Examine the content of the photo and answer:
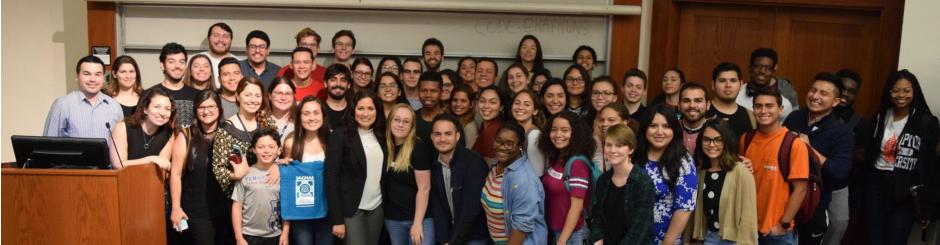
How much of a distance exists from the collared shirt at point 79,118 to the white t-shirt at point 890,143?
13.5 ft

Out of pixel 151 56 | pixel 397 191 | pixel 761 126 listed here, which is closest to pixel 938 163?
pixel 761 126

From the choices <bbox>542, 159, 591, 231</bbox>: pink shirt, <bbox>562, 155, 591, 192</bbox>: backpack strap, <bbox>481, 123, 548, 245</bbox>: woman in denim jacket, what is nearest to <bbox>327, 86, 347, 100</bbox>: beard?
<bbox>481, 123, 548, 245</bbox>: woman in denim jacket

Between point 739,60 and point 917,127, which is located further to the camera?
point 739,60

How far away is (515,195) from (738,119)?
1.32 meters

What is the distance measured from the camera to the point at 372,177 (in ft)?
13.4

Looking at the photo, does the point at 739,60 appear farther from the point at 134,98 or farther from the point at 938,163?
the point at 134,98

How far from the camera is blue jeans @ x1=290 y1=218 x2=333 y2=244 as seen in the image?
13.3ft

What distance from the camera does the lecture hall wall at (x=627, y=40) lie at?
18.5 ft

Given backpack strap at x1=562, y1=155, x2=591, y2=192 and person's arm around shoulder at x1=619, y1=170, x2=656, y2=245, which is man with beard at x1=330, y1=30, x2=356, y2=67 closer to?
backpack strap at x1=562, y1=155, x2=591, y2=192

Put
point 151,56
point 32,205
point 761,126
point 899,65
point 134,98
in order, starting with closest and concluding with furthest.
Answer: point 32,205 < point 761,126 < point 134,98 < point 899,65 < point 151,56

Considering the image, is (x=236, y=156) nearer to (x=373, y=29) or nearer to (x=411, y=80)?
(x=411, y=80)

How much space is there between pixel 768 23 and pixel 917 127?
1.61m

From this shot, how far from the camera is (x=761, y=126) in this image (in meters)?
3.93

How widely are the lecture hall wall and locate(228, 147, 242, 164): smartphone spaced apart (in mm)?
2325
